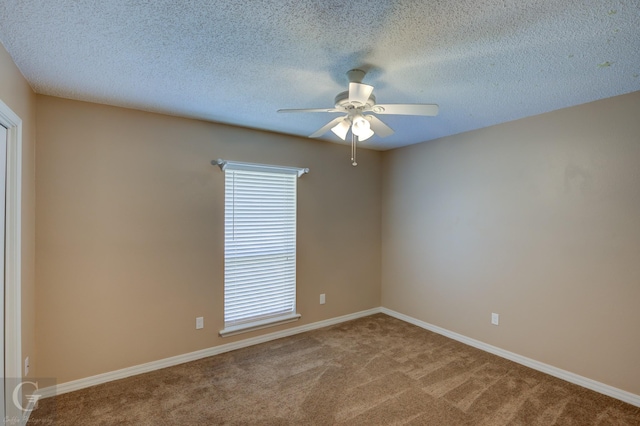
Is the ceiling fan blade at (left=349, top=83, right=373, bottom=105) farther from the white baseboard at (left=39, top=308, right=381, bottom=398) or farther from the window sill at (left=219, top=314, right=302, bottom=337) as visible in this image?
the white baseboard at (left=39, top=308, right=381, bottom=398)

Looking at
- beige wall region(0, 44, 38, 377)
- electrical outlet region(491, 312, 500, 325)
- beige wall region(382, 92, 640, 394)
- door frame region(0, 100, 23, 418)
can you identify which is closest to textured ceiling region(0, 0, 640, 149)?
beige wall region(0, 44, 38, 377)

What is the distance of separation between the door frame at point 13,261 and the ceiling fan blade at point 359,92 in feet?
6.92

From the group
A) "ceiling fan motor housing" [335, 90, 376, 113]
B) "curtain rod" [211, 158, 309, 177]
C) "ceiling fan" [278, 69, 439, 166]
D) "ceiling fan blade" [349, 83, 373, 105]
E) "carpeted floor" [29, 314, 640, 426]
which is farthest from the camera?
"curtain rod" [211, 158, 309, 177]

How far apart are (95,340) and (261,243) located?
1744 millimetres

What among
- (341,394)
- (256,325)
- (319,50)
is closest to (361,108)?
(319,50)

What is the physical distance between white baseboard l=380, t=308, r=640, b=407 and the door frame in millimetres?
3925

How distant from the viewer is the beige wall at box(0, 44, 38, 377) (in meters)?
2.06

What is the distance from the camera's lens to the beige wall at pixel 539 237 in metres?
2.53

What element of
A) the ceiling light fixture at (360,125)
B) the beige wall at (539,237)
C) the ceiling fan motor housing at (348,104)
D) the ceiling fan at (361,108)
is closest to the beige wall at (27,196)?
the ceiling fan at (361,108)

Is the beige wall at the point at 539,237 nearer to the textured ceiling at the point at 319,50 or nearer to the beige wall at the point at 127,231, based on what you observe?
the textured ceiling at the point at 319,50

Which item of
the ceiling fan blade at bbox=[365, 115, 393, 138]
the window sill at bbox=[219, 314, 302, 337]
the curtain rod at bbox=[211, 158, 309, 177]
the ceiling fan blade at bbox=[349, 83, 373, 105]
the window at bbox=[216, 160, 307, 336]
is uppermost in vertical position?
the ceiling fan blade at bbox=[349, 83, 373, 105]

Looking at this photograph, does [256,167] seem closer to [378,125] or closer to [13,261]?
[378,125]

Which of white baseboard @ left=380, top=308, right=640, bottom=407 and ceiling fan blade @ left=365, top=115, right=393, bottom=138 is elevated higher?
ceiling fan blade @ left=365, top=115, right=393, bottom=138

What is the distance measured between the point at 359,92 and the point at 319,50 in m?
0.35
